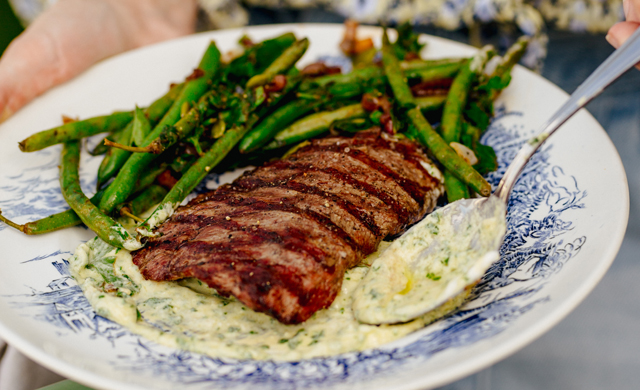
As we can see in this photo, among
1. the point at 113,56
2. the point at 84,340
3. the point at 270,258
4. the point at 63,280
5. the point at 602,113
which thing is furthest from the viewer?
the point at 602,113

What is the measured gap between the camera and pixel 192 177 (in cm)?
346

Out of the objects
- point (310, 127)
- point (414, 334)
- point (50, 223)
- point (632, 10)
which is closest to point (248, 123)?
point (310, 127)

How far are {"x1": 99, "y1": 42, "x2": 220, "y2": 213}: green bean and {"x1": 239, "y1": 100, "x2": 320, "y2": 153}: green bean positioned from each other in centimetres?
65

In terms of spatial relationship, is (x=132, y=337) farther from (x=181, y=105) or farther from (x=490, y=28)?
(x=490, y=28)

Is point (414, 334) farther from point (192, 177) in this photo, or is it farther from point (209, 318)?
point (192, 177)

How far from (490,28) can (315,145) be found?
354 centimetres

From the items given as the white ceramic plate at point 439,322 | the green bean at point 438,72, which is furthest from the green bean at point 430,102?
the white ceramic plate at point 439,322

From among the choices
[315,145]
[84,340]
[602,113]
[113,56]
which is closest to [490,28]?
[602,113]

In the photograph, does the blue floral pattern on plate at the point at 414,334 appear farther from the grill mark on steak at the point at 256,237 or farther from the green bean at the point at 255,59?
the green bean at the point at 255,59

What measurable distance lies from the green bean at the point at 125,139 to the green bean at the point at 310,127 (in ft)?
3.42

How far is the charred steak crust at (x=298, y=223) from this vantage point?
2.54 m

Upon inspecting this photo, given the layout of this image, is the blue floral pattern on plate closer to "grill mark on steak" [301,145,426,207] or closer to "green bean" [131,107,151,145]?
"grill mark on steak" [301,145,426,207]

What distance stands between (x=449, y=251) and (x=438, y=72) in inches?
88.2

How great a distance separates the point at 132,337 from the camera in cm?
245
